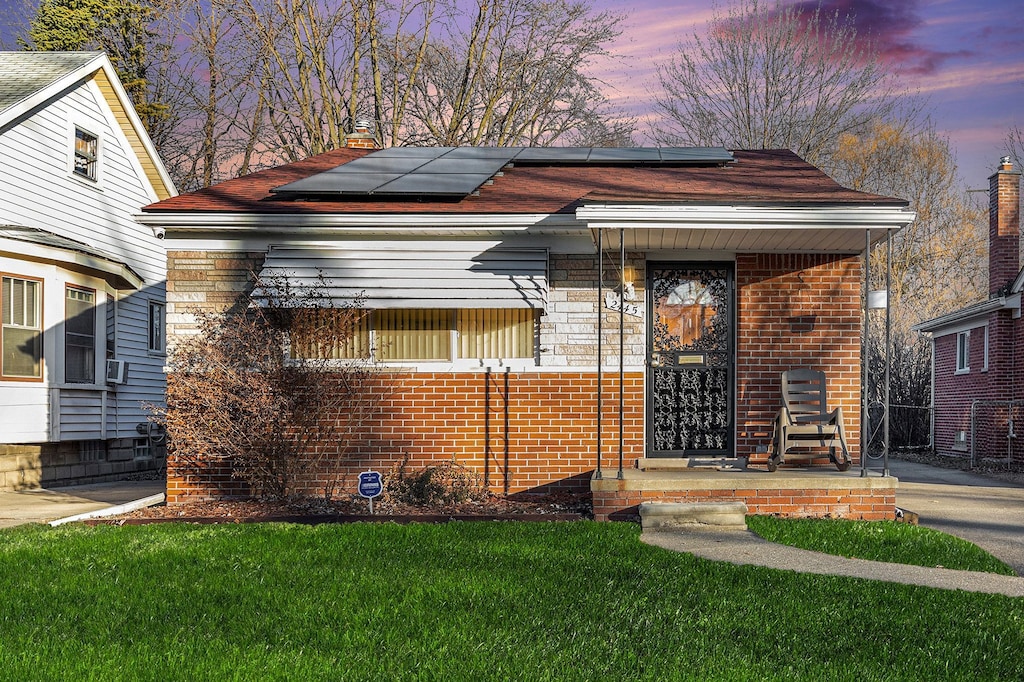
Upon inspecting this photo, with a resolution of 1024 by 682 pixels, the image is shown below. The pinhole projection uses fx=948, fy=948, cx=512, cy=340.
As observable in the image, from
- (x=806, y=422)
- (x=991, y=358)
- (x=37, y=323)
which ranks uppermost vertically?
(x=37, y=323)

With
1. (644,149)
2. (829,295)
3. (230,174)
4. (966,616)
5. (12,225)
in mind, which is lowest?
(966,616)

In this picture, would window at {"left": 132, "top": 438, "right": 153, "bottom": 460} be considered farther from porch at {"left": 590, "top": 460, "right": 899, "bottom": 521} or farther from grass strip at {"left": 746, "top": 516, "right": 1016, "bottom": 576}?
grass strip at {"left": 746, "top": 516, "right": 1016, "bottom": 576}

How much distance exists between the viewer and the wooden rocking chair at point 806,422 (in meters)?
9.67

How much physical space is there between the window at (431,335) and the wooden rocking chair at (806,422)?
2.89m

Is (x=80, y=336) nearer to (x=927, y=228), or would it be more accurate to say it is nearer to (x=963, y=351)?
(x=963, y=351)

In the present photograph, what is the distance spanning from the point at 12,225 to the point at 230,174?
13.4m

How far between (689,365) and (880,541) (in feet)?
11.1

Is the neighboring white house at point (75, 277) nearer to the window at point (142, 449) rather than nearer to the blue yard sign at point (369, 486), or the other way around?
the window at point (142, 449)

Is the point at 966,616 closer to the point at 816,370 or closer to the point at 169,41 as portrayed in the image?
the point at 816,370

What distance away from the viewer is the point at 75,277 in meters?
15.2

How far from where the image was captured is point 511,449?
34.5ft

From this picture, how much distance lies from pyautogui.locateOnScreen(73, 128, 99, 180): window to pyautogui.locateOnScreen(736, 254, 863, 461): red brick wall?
12.4 meters

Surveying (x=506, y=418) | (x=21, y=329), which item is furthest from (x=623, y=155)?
Answer: (x=21, y=329)

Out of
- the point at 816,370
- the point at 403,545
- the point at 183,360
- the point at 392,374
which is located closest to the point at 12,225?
the point at 183,360
